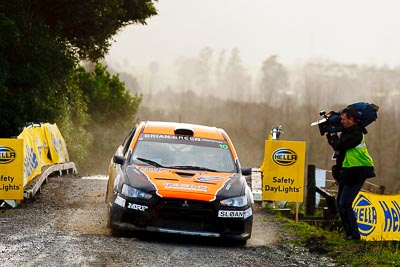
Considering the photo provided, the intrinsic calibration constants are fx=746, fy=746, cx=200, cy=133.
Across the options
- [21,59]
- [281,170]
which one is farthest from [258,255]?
[21,59]

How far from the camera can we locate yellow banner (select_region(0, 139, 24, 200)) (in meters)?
13.6

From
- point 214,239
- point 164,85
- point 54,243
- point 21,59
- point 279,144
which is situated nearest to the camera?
point 54,243

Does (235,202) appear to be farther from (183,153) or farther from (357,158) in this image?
(357,158)

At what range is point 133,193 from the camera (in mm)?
10445

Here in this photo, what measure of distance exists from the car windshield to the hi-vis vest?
5.86 ft

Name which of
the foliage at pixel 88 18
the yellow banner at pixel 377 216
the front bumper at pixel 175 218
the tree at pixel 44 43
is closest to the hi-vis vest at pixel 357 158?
the yellow banner at pixel 377 216

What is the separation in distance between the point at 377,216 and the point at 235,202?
2.48 m

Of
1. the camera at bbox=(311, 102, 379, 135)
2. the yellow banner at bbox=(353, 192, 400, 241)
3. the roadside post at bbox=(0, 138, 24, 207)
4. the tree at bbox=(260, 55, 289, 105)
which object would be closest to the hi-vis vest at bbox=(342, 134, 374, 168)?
the camera at bbox=(311, 102, 379, 135)

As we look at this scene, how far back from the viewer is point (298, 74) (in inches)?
2734

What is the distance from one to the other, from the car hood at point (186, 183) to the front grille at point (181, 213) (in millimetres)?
83

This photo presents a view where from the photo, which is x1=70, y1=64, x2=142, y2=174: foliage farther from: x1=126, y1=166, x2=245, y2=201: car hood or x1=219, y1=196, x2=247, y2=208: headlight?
x1=219, y1=196, x2=247, y2=208: headlight

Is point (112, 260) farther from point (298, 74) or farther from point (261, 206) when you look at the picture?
point (298, 74)

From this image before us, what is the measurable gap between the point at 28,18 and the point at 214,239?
657 inches

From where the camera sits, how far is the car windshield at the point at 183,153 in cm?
1147
